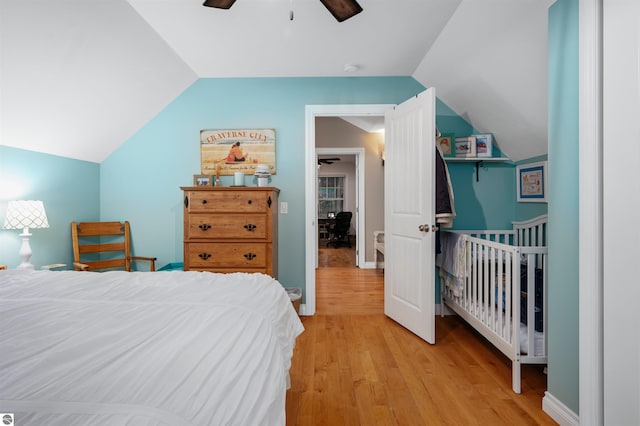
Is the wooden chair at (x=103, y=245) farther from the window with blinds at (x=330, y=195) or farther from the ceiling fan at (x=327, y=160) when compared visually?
the window with blinds at (x=330, y=195)

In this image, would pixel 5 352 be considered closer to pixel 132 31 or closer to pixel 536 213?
pixel 132 31

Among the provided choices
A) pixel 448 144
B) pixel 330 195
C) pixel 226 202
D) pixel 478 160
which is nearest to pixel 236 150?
pixel 226 202

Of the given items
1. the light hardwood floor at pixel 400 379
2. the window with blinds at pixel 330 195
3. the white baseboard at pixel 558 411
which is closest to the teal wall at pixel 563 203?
the white baseboard at pixel 558 411

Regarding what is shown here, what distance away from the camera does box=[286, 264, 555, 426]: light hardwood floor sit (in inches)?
64.1

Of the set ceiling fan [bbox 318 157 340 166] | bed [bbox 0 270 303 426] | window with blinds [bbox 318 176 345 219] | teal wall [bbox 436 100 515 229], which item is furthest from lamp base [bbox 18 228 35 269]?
window with blinds [bbox 318 176 345 219]

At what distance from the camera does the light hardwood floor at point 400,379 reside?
163 centimetres

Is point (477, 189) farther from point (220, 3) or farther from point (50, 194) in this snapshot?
point (50, 194)

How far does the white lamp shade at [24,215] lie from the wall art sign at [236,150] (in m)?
1.34

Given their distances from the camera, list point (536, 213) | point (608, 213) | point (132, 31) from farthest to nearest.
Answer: point (536, 213)
point (132, 31)
point (608, 213)

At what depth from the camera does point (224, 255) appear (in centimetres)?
267

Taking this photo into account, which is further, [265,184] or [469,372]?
[265,184]

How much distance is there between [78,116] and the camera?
261 centimetres

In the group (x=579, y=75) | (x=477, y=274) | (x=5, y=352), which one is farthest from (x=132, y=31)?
(x=477, y=274)

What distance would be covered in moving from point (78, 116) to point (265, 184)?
170 cm
